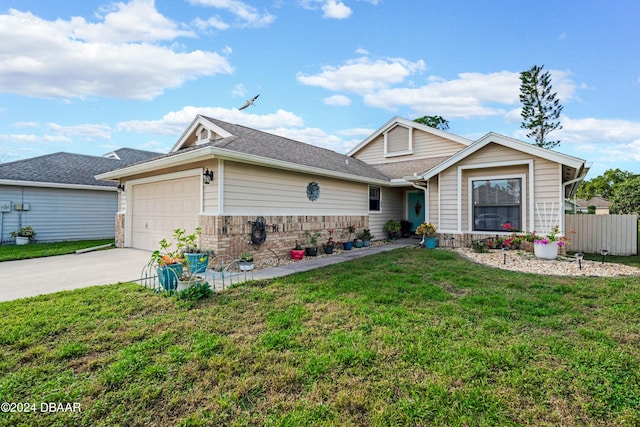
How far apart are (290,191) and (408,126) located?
8.96m

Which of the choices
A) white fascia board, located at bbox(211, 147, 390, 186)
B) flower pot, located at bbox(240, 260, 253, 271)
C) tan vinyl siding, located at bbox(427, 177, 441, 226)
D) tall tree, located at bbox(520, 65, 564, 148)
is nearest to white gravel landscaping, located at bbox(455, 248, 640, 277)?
tan vinyl siding, located at bbox(427, 177, 441, 226)

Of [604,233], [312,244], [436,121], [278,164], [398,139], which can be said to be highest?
[436,121]

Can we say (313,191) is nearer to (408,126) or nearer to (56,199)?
(408,126)

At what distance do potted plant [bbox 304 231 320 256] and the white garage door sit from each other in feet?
10.1

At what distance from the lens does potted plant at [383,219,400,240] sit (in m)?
12.0

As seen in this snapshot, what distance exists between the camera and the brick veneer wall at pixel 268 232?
676 cm

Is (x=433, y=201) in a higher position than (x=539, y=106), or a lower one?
lower

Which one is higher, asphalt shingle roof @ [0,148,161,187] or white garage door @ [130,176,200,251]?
asphalt shingle roof @ [0,148,161,187]

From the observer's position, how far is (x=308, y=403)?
2148 millimetres

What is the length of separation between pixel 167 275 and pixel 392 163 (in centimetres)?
1244

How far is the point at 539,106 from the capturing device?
77.3 feet

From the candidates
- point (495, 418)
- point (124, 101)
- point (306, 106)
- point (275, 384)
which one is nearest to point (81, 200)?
point (124, 101)

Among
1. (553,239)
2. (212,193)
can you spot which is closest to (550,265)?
(553,239)

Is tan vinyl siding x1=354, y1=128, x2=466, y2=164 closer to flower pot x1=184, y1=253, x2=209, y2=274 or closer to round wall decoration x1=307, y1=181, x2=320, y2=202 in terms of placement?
round wall decoration x1=307, y1=181, x2=320, y2=202
